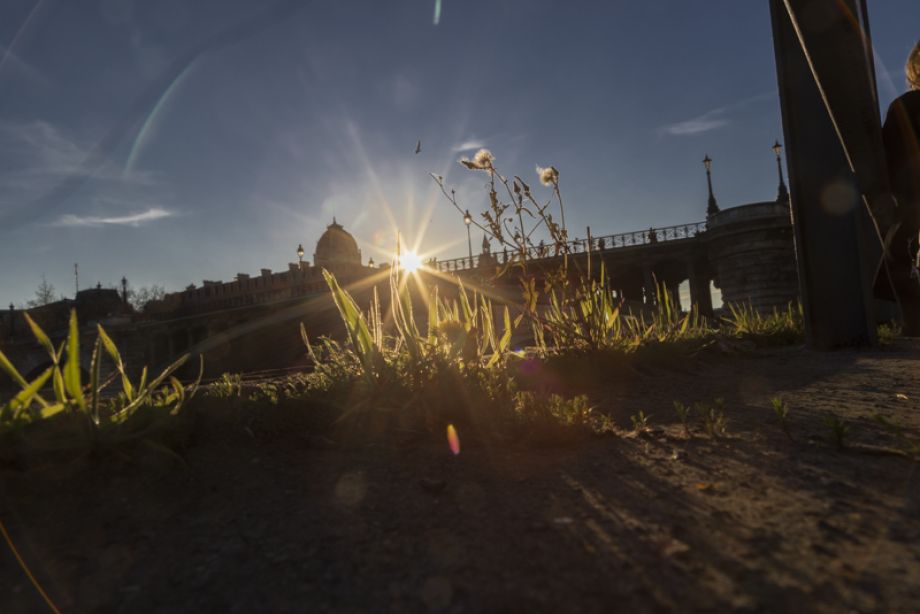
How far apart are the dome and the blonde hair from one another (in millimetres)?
70690

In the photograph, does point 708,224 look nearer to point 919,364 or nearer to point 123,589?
point 919,364

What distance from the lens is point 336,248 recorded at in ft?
246

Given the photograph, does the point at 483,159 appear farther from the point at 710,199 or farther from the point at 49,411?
the point at 710,199

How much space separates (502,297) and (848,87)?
230cm

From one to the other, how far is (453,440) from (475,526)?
2.36 feet

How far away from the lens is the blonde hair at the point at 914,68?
7.83 feet

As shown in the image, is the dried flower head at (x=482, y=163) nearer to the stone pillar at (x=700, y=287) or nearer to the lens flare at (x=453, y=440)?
the lens flare at (x=453, y=440)

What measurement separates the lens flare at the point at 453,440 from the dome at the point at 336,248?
70.7 metres

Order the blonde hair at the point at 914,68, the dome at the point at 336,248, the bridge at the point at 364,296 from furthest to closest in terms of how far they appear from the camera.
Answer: the dome at the point at 336,248
the bridge at the point at 364,296
the blonde hair at the point at 914,68

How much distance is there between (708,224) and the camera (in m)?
33.6

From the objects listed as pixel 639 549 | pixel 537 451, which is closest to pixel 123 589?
pixel 639 549

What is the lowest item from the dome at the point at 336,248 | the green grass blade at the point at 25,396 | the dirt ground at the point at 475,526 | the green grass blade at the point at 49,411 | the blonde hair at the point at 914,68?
the dirt ground at the point at 475,526

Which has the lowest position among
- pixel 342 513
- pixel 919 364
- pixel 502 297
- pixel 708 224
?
pixel 919 364

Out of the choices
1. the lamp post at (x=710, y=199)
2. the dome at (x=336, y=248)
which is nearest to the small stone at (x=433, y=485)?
the lamp post at (x=710, y=199)
